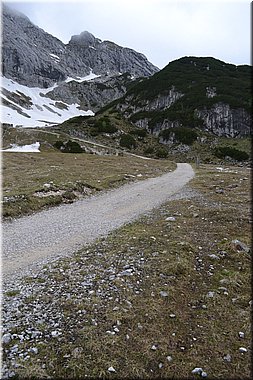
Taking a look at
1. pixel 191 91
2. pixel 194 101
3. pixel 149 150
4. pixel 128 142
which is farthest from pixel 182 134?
pixel 191 91

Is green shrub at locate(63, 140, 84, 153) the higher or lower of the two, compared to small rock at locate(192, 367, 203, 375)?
higher

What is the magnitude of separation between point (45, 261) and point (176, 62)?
6532 inches

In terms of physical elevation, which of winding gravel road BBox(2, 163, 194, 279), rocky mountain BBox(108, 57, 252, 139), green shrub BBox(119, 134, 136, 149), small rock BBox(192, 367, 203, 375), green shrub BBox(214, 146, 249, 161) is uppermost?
rocky mountain BBox(108, 57, 252, 139)

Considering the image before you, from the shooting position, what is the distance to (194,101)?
11144cm

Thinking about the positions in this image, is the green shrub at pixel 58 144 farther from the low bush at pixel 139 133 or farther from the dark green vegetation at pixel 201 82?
the dark green vegetation at pixel 201 82

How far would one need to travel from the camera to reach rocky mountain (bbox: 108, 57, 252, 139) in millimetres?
103250

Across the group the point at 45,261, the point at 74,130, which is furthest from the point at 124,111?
the point at 45,261

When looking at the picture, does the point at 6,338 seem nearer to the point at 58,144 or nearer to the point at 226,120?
the point at 58,144

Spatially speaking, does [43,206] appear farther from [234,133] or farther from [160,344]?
[234,133]

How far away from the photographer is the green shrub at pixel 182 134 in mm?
93312

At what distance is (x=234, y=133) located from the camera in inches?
4050

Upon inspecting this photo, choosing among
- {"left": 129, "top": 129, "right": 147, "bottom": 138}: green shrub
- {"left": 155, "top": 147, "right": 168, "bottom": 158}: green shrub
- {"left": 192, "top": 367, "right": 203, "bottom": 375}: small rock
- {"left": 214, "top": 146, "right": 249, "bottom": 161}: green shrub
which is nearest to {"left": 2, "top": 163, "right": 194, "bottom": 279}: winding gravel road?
{"left": 192, "top": 367, "right": 203, "bottom": 375}: small rock

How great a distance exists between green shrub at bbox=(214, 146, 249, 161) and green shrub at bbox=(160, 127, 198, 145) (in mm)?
11156

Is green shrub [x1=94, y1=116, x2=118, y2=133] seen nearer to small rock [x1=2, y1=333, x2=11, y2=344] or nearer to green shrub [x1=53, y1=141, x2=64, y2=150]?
green shrub [x1=53, y1=141, x2=64, y2=150]
